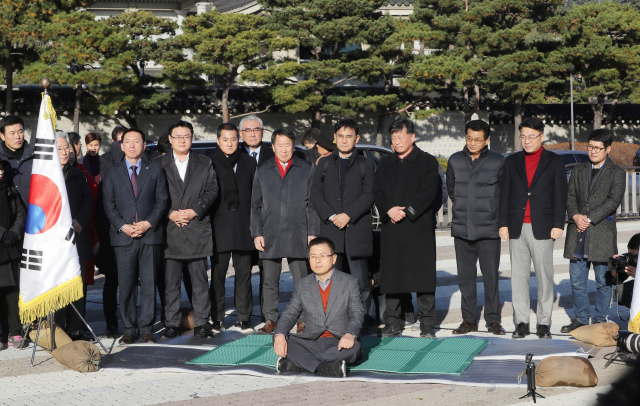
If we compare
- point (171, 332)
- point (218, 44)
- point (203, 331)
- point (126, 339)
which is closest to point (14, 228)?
point (126, 339)

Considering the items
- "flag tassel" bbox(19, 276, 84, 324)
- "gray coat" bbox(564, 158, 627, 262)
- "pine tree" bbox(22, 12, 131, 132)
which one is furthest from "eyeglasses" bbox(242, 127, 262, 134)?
"pine tree" bbox(22, 12, 131, 132)

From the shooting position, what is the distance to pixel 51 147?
5668mm

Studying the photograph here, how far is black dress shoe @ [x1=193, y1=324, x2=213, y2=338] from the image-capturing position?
617cm

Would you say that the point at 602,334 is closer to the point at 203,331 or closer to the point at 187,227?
the point at 203,331

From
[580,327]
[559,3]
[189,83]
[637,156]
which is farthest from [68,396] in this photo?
[559,3]

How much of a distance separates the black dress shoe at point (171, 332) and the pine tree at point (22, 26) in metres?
15.7

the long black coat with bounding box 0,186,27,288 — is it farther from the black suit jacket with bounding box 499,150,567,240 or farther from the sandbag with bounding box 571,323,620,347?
the sandbag with bounding box 571,323,620,347

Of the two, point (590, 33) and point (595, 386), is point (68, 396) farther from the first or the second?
point (590, 33)

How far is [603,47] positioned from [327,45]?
1103cm

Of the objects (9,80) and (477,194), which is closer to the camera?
(477,194)

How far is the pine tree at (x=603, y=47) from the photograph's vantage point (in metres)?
26.0

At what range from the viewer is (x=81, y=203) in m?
6.22

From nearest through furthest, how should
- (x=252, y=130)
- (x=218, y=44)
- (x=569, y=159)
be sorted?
(x=252, y=130), (x=569, y=159), (x=218, y=44)

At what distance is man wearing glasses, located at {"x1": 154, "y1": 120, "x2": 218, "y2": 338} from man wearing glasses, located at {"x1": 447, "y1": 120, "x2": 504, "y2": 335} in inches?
89.4
